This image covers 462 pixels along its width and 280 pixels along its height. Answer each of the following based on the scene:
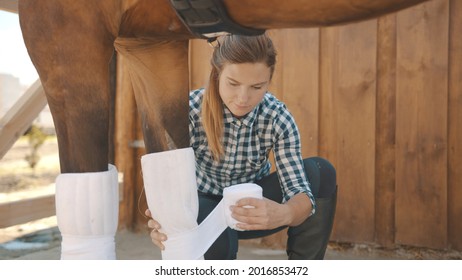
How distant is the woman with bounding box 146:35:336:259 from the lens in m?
0.88

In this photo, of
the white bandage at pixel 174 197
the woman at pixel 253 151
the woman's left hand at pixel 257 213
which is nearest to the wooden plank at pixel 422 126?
the woman at pixel 253 151

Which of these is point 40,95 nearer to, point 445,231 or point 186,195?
point 186,195

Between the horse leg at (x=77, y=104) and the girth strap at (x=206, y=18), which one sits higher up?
the girth strap at (x=206, y=18)

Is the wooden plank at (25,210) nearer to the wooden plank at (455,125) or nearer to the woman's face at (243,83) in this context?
the woman's face at (243,83)

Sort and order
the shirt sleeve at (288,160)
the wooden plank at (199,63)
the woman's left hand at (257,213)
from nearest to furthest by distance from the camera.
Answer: the woman's left hand at (257,213), the shirt sleeve at (288,160), the wooden plank at (199,63)

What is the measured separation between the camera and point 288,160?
1.01 m

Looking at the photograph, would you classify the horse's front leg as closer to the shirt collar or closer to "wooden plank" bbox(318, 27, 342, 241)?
the shirt collar

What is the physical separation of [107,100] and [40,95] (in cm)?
112

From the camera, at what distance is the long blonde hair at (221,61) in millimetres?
863

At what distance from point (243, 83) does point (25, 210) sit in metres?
1.03

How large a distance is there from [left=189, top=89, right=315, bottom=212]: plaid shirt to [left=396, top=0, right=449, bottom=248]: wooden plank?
0.71 metres

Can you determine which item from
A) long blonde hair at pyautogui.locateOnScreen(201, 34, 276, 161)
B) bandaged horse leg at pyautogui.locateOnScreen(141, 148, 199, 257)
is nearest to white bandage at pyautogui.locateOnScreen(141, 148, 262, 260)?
bandaged horse leg at pyautogui.locateOnScreen(141, 148, 199, 257)

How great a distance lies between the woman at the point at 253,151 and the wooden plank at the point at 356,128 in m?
0.61
